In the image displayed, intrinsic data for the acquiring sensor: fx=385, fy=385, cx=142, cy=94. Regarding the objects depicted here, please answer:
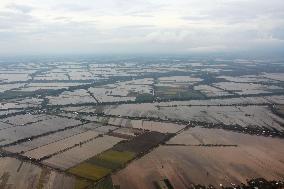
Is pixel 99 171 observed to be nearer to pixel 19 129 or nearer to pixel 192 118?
pixel 19 129

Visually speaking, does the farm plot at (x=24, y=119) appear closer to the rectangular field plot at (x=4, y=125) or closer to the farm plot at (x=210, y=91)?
the rectangular field plot at (x=4, y=125)

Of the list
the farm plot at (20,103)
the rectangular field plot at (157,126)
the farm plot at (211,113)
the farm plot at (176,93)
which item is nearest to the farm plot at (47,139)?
the rectangular field plot at (157,126)

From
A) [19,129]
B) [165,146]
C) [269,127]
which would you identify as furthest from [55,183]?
[269,127]

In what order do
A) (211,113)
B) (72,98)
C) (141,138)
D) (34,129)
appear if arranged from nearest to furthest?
(141,138) → (34,129) → (211,113) → (72,98)

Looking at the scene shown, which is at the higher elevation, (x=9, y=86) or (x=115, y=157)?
(x=115, y=157)

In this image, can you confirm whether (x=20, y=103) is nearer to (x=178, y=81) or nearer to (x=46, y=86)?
(x=46, y=86)

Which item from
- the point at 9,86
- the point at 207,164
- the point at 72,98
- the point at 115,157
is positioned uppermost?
the point at 115,157

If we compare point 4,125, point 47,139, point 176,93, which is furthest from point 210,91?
point 47,139

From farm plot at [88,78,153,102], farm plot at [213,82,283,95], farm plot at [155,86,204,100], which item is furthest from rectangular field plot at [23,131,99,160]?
farm plot at [213,82,283,95]
